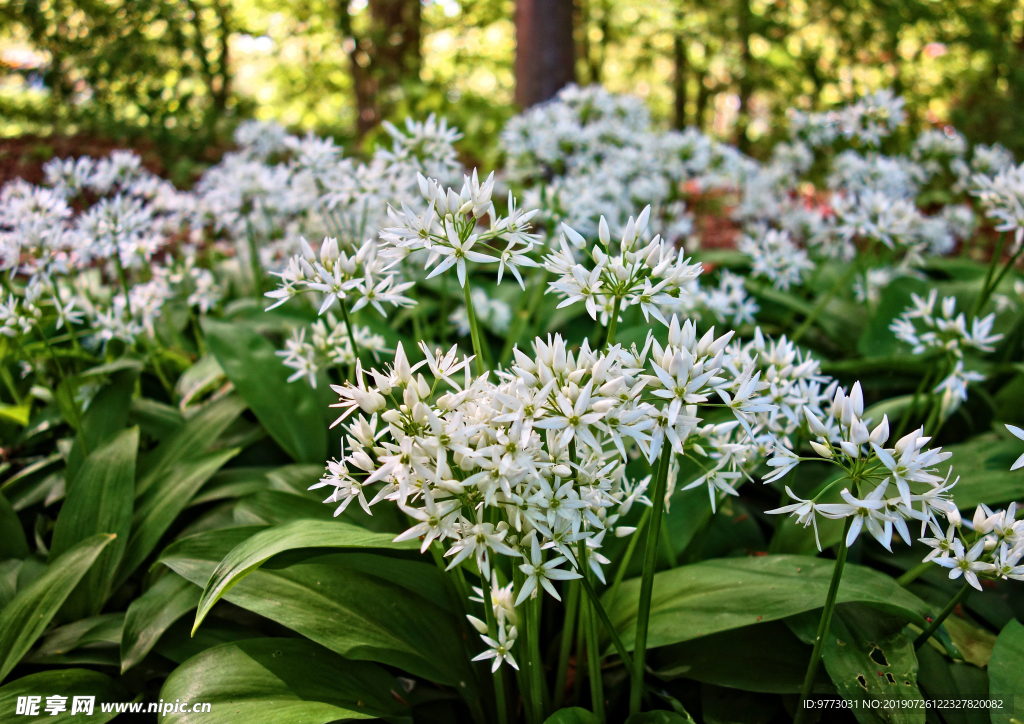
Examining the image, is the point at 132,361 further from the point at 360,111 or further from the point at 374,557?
the point at 360,111

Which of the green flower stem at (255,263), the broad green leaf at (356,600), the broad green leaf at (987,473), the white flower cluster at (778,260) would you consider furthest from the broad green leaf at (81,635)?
the white flower cluster at (778,260)

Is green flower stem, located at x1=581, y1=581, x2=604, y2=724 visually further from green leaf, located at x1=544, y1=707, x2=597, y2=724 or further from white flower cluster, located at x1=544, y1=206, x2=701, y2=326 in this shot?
white flower cluster, located at x1=544, y1=206, x2=701, y2=326

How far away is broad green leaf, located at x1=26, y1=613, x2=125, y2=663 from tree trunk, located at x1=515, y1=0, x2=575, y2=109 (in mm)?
6466

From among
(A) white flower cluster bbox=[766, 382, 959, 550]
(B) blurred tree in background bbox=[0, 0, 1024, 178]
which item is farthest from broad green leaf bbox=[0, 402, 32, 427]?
(B) blurred tree in background bbox=[0, 0, 1024, 178]

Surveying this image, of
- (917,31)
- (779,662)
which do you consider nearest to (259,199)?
(779,662)

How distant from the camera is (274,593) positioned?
80.4 inches

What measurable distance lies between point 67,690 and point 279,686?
0.72 m

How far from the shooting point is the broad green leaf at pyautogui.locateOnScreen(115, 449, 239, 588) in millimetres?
2494

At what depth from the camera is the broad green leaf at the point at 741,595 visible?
1.94 m

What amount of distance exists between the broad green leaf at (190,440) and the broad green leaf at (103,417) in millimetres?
253

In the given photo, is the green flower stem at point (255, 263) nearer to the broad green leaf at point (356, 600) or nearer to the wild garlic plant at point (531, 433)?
the broad green leaf at point (356, 600)

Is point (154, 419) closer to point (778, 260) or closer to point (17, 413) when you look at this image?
point (17, 413)

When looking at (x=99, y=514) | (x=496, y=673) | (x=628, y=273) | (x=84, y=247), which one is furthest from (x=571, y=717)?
(x=84, y=247)

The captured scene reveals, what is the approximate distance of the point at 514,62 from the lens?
25.4 ft
